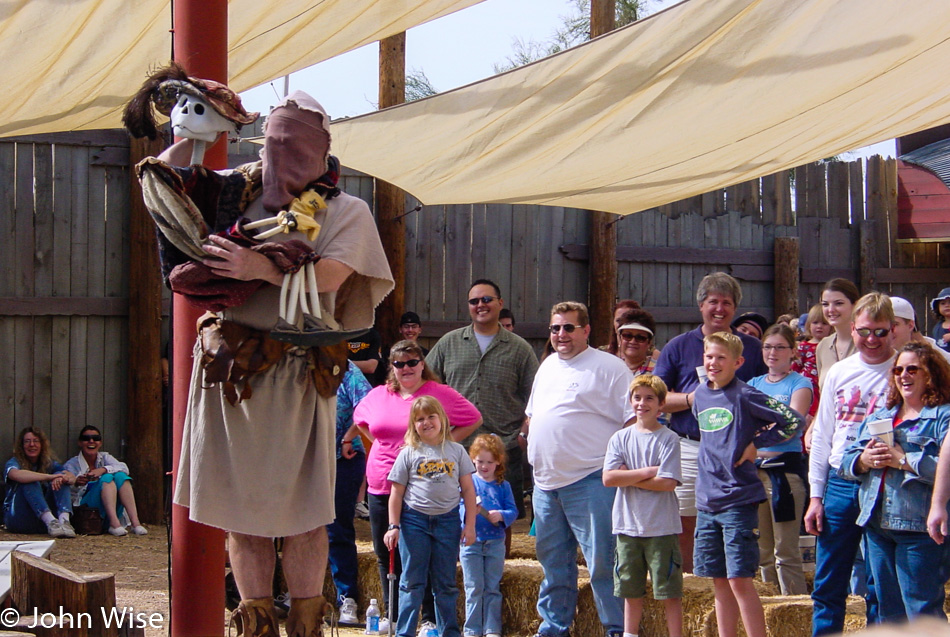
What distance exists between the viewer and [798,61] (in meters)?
4.41

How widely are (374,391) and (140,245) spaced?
106 inches

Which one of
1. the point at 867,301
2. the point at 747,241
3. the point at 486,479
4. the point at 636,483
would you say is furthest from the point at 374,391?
the point at 747,241

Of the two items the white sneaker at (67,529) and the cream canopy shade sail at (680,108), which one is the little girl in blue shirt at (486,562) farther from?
the white sneaker at (67,529)

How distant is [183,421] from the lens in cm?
271

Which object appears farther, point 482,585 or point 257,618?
point 482,585

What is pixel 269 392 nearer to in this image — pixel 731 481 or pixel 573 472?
pixel 731 481

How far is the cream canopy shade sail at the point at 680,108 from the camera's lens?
4230mm

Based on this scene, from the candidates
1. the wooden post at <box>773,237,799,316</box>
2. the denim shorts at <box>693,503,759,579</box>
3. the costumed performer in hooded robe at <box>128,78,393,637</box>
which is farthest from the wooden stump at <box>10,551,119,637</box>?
the wooden post at <box>773,237,799,316</box>

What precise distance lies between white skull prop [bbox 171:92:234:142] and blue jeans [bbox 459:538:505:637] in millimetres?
2935

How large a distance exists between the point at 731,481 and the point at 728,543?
0.24 m

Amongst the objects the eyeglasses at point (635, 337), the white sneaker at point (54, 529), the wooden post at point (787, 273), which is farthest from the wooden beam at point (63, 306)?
the wooden post at point (787, 273)

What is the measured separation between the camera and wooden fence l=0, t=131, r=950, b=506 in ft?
23.3

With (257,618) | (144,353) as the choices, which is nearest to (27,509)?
(144,353)

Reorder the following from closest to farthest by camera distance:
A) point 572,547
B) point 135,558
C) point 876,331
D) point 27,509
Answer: point 876,331, point 572,547, point 135,558, point 27,509
